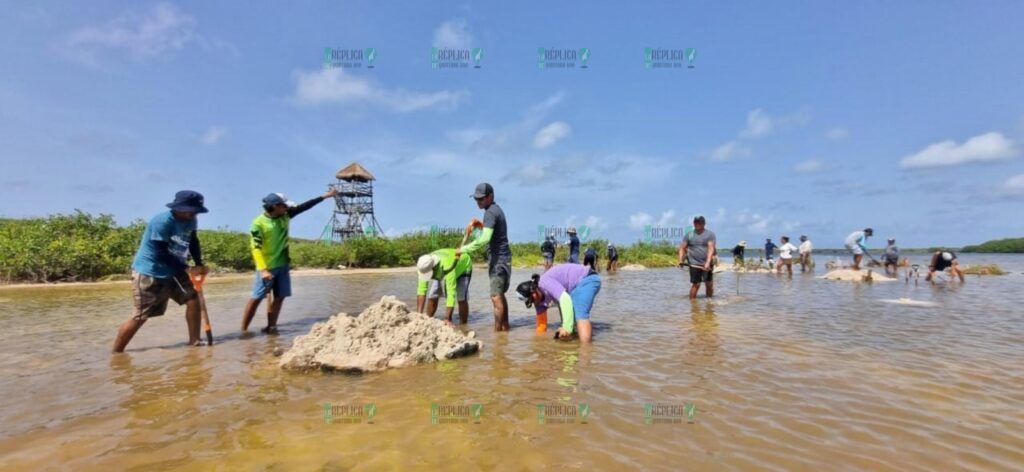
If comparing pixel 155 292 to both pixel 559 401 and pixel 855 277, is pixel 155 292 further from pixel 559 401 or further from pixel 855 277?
pixel 855 277

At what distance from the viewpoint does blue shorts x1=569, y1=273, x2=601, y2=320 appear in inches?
248

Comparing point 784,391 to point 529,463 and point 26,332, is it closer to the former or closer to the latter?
point 529,463

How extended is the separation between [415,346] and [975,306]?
35.8 ft

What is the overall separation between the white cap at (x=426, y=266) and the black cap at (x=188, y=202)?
2.87 meters

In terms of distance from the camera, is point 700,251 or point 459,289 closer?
point 459,289

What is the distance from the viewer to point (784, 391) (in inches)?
157

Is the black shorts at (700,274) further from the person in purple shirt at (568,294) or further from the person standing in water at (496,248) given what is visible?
the person standing in water at (496,248)

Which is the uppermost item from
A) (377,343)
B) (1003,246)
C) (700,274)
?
(1003,246)

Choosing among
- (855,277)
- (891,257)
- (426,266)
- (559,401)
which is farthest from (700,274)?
(891,257)

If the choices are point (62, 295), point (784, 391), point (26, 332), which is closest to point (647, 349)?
point (784, 391)

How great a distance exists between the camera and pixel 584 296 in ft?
20.7

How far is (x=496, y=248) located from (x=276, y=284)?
11.0 ft

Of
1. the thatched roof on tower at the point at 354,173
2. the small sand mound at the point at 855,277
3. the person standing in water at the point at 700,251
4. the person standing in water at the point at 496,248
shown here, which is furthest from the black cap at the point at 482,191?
the thatched roof on tower at the point at 354,173

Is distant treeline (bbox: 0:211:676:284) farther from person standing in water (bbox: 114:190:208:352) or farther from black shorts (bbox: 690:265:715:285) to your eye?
black shorts (bbox: 690:265:715:285)
